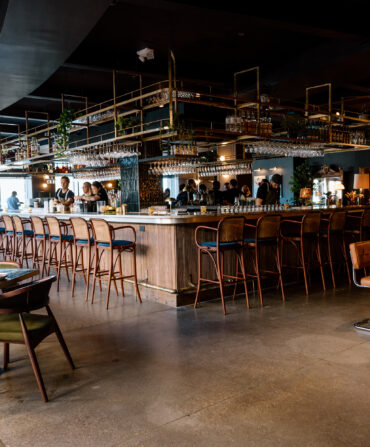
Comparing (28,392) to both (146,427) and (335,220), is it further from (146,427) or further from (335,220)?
(335,220)

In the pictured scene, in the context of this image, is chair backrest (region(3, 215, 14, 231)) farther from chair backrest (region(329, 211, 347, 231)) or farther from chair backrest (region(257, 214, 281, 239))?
chair backrest (region(329, 211, 347, 231))

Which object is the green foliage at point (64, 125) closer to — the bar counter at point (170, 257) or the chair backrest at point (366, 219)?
the bar counter at point (170, 257)

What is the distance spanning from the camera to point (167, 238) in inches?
217

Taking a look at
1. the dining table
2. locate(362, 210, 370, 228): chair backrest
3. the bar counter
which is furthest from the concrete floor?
locate(362, 210, 370, 228): chair backrest

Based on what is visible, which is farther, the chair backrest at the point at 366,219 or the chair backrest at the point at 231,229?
the chair backrest at the point at 366,219

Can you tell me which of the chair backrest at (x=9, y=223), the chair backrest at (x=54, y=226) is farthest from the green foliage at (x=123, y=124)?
the chair backrest at (x=9, y=223)

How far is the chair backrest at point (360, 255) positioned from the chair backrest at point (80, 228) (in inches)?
138

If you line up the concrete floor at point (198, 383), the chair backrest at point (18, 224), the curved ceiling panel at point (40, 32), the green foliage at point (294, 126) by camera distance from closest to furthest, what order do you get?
the concrete floor at point (198, 383) → the curved ceiling panel at point (40, 32) → the green foliage at point (294, 126) → the chair backrest at point (18, 224)

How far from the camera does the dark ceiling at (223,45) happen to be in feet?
Result: 18.1

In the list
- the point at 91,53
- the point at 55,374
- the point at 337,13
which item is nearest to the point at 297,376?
the point at 55,374

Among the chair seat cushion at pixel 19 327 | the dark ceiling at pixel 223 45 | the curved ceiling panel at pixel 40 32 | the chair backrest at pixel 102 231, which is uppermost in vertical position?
the dark ceiling at pixel 223 45

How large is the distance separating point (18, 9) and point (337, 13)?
424cm

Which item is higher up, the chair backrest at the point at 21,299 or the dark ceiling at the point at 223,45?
the dark ceiling at the point at 223,45

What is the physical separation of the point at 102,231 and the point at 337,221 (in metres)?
3.50
